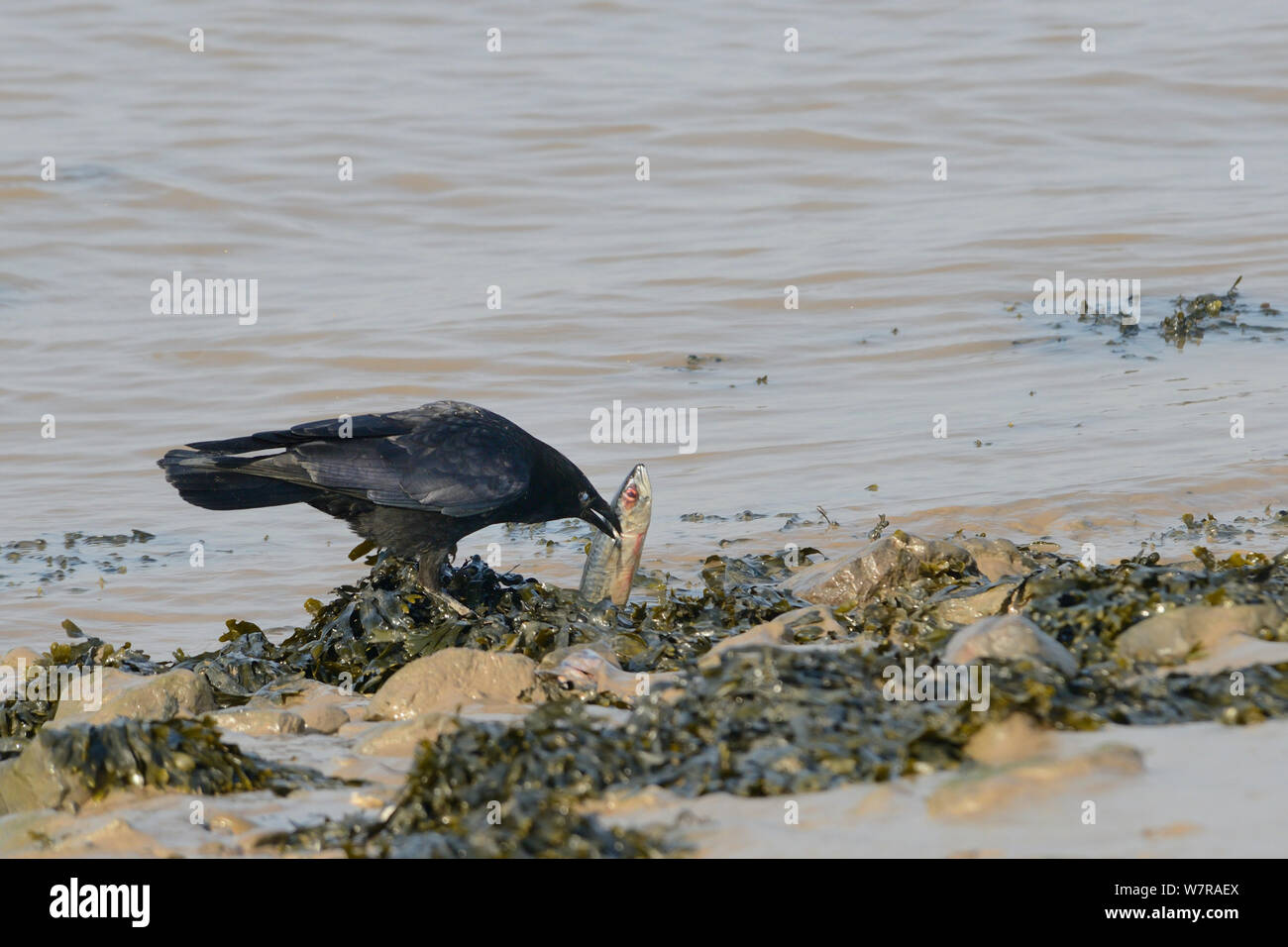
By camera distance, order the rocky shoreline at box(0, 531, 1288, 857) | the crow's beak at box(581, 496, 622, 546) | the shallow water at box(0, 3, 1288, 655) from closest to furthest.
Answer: the rocky shoreline at box(0, 531, 1288, 857), the crow's beak at box(581, 496, 622, 546), the shallow water at box(0, 3, 1288, 655)

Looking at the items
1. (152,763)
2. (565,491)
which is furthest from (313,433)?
(152,763)

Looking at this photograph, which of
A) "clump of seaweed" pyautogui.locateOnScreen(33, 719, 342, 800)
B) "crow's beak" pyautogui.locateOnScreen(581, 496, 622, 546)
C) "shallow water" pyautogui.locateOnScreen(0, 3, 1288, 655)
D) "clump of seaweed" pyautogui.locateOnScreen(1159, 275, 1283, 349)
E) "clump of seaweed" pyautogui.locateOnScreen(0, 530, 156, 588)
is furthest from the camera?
"clump of seaweed" pyautogui.locateOnScreen(1159, 275, 1283, 349)

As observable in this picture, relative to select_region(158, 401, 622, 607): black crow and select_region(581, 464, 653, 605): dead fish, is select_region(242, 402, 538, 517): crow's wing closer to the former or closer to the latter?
select_region(158, 401, 622, 607): black crow

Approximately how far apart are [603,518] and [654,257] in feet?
26.4

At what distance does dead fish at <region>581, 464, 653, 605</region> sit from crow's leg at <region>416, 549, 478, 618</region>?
1.88 ft

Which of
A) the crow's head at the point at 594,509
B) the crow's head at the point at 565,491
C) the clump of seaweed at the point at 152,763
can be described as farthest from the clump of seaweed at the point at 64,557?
the clump of seaweed at the point at 152,763

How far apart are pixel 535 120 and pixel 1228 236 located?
27.5 ft

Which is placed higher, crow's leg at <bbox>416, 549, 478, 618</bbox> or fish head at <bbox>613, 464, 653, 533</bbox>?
fish head at <bbox>613, 464, 653, 533</bbox>

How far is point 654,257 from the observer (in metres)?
14.8

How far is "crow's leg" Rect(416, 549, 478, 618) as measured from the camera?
21.6 feet

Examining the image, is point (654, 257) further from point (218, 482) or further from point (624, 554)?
point (218, 482)

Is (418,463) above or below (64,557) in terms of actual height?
above

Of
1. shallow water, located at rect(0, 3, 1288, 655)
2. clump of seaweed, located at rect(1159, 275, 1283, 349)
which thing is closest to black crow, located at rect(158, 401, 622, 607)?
shallow water, located at rect(0, 3, 1288, 655)
